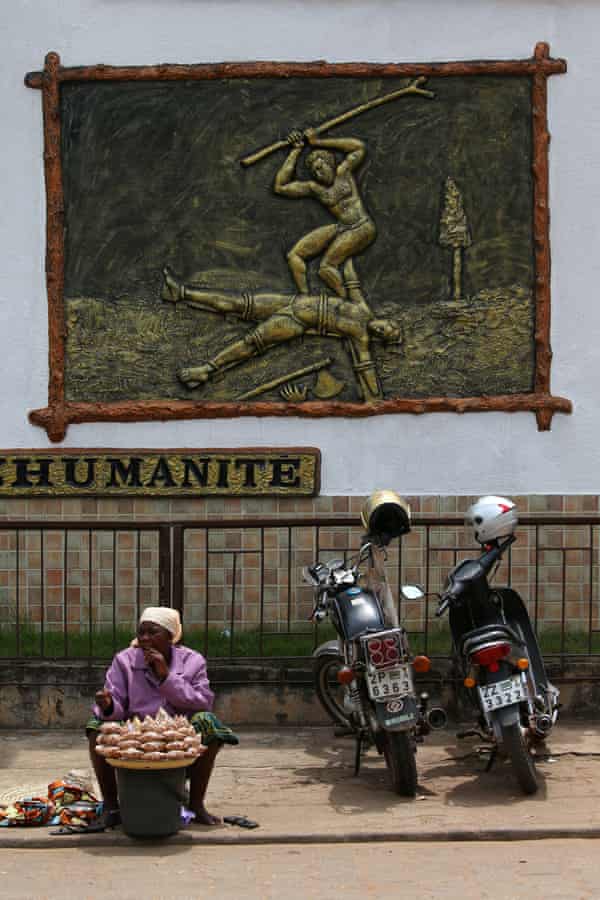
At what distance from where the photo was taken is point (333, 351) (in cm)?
1272

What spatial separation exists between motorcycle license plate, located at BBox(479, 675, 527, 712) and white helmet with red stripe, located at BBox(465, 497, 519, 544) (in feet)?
3.03

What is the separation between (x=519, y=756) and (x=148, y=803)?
2.04 m

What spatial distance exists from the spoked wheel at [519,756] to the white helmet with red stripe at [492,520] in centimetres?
118

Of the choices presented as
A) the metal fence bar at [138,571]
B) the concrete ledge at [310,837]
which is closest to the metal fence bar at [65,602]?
the metal fence bar at [138,571]

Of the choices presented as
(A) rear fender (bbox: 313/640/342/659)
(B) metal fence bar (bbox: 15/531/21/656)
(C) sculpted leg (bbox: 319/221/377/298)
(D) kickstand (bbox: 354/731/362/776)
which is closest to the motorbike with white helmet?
(D) kickstand (bbox: 354/731/362/776)

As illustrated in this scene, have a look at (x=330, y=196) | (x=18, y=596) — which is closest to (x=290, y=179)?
(x=330, y=196)

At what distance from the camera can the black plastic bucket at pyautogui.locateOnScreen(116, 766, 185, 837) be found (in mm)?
8141

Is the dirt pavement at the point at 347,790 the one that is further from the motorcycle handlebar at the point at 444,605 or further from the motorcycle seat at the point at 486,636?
the motorcycle handlebar at the point at 444,605

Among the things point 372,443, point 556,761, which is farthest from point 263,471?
point 556,761

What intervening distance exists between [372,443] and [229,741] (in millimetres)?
4552

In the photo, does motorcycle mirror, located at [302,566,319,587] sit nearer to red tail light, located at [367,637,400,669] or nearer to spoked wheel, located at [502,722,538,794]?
red tail light, located at [367,637,400,669]

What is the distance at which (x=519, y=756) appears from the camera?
8.98 metres

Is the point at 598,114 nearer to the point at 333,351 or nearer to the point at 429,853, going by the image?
the point at 333,351

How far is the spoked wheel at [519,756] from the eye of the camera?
29.4 feet
